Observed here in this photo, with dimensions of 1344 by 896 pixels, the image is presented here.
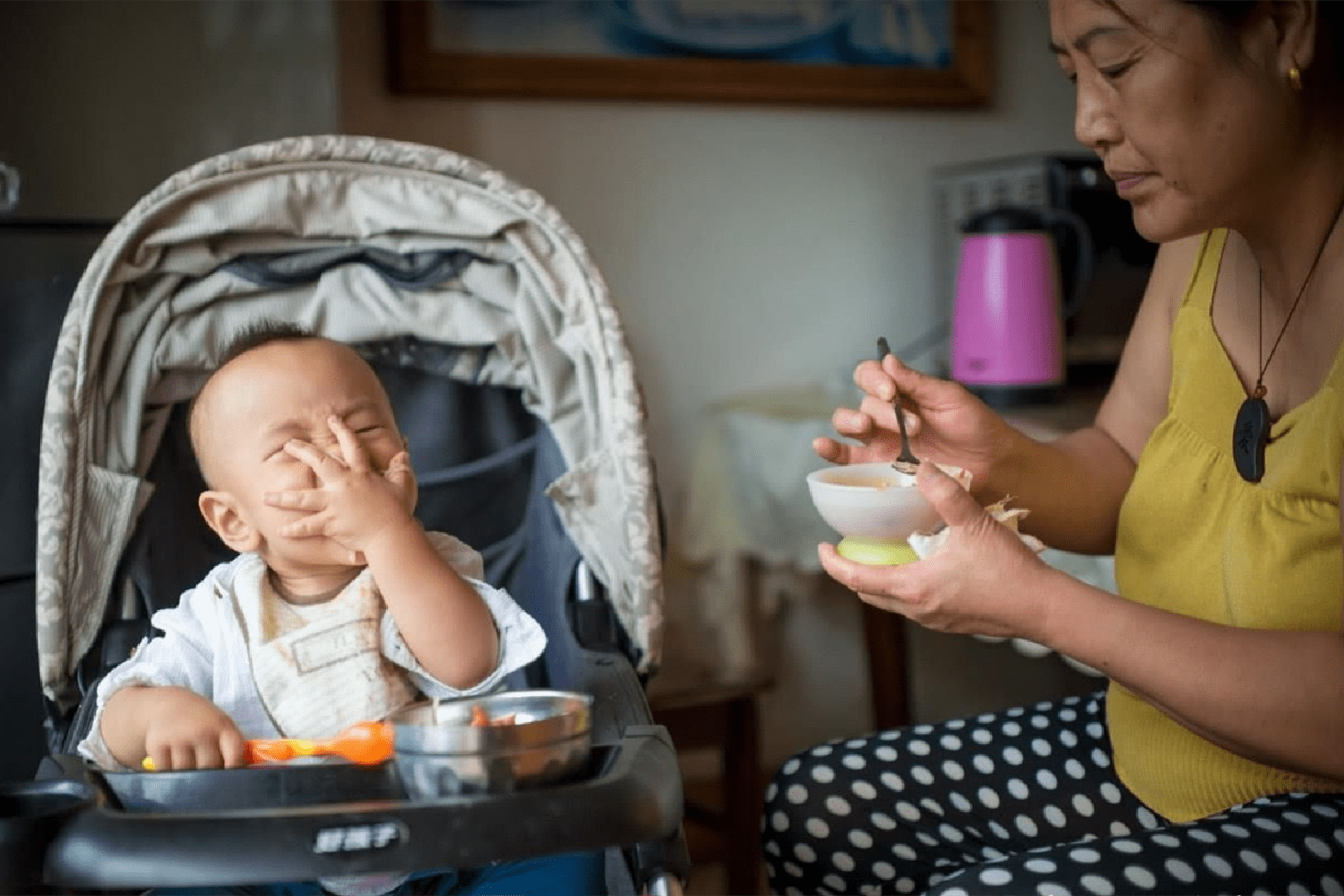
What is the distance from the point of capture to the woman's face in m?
1.08

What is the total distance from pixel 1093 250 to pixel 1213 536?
4.23ft

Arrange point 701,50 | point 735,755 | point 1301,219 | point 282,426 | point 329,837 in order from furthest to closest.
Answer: point 701,50, point 735,755, point 282,426, point 1301,219, point 329,837

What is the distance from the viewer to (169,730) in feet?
3.68

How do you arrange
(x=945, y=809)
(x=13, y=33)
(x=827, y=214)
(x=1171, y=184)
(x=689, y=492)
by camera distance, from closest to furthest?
(x=1171, y=184)
(x=945, y=809)
(x=13, y=33)
(x=689, y=492)
(x=827, y=214)

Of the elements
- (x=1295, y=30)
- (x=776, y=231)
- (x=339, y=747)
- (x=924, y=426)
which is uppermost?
(x=1295, y=30)

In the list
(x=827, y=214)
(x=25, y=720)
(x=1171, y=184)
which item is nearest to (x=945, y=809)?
(x=1171, y=184)

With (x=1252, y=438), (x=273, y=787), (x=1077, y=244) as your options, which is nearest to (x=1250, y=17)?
(x=1252, y=438)

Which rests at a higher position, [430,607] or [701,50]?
[701,50]

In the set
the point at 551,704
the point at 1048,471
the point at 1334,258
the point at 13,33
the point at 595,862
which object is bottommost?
the point at 595,862

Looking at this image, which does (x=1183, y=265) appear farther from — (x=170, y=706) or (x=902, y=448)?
(x=170, y=706)

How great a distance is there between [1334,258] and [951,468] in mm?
373

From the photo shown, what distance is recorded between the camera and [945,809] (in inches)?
50.6

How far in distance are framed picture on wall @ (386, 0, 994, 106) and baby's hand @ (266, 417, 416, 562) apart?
4.15 ft

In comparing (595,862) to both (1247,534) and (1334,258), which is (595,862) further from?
(1334,258)
